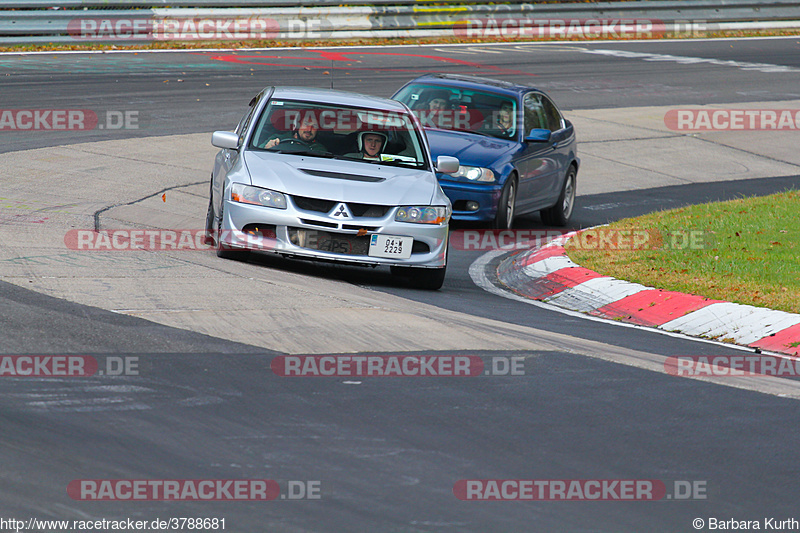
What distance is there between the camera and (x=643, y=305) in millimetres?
9141

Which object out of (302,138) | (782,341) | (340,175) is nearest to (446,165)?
(340,175)

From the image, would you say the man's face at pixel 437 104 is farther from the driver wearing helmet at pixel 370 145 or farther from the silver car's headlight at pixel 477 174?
the driver wearing helmet at pixel 370 145

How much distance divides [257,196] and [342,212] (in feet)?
2.34

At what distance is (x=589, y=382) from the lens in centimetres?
629

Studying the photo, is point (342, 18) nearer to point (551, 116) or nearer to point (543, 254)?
point (551, 116)

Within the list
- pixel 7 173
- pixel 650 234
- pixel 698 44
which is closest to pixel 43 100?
pixel 7 173

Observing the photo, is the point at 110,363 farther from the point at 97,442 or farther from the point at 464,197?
the point at 464,197

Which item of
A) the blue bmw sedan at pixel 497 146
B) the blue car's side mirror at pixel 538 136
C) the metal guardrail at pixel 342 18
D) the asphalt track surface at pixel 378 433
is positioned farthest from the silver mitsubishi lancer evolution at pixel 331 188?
the metal guardrail at pixel 342 18

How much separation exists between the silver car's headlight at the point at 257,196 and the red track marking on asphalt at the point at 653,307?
2713mm

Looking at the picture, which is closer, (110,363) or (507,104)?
(110,363)

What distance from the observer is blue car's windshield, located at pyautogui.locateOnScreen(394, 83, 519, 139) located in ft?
44.6

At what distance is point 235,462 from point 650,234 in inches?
321

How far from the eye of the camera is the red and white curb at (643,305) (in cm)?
814

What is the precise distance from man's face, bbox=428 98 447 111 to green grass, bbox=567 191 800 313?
8.42ft
